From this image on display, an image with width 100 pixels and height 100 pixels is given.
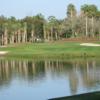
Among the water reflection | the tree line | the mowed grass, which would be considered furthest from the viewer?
the tree line

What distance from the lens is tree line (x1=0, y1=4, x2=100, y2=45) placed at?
362 feet

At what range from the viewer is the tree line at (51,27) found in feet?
362

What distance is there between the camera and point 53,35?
135500mm

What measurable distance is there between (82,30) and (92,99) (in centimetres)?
9790

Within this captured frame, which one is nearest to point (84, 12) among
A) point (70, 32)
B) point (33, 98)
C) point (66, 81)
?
point (70, 32)

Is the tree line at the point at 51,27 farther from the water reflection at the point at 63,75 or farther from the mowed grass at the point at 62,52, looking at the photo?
the water reflection at the point at 63,75

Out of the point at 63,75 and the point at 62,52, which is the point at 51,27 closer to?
the point at 62,52

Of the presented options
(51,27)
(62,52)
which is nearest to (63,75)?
(62,52)

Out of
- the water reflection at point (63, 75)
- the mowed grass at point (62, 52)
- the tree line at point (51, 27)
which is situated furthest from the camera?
the tree line at point (51, 27)

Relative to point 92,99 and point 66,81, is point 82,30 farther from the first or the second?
point 92,99

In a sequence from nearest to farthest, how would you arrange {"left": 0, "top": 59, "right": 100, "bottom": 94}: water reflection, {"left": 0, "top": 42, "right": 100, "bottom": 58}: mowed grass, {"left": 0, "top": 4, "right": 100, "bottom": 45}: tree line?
{"left": 0, "top": 59, "right": 100, "bottom": 94}: water reflection < {"left": 0, "top": 42, "right": 100, "bottom": 58}: mowed grass < {"left": 0, "top": 4, "right": 100, "bottom": 45}: tree line

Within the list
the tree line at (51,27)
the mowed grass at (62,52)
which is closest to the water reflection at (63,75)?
the mowed grass at (62,52)

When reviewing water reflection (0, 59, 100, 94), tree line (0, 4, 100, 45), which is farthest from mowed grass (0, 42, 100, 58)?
tree line (0, 4, 100, 45)

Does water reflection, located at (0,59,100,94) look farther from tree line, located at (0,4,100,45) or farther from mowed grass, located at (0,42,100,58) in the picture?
tree line, located at (0,4,100,45)
